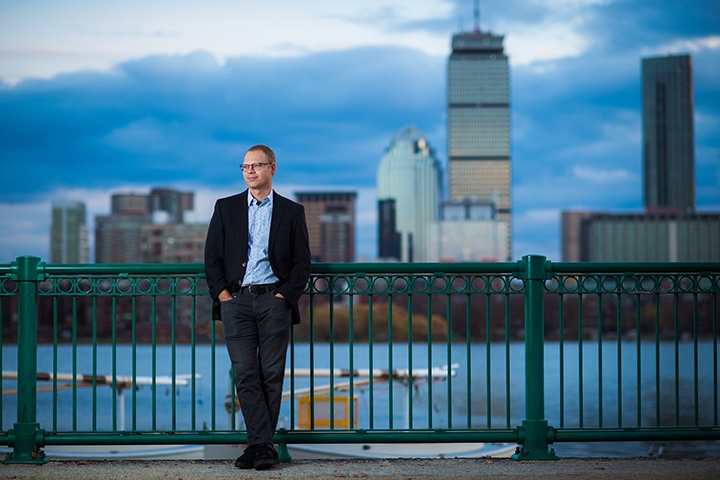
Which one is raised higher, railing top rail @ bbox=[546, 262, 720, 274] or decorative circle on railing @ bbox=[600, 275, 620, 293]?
railing top rail @ bbox=[546, 262, 720, 274]

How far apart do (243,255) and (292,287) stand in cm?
40

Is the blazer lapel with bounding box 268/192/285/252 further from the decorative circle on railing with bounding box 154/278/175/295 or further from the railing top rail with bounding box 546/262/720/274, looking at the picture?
the railing top rail with bounding box 546/262/720/274

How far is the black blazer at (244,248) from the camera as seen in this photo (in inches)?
237

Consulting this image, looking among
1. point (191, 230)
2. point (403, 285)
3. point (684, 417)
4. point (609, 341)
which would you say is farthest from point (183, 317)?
point (403, 285)

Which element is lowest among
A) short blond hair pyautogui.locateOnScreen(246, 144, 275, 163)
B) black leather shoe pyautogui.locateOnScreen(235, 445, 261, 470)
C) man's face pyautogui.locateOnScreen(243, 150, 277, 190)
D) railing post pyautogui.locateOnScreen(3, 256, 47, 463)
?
black leather shoe pyautogui.locateOnScreen(235, 445, 261, 470)

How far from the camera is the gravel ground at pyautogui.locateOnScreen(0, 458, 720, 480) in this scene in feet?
19.8

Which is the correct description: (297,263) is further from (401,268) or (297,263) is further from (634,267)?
(634,267)

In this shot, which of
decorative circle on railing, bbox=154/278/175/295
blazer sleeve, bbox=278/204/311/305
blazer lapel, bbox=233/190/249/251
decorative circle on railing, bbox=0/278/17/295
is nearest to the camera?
blazer sleeve, bbox=278/204/311/305

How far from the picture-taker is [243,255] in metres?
6.06

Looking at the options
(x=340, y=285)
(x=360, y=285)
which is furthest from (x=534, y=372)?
(x=340, y=285)

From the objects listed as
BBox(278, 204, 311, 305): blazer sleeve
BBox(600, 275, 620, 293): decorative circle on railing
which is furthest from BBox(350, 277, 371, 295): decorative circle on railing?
BBox(600, 275, 620, 293): decorative circle on railing

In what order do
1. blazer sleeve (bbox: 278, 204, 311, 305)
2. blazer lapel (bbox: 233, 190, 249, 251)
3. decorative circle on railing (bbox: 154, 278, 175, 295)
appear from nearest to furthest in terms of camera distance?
blazer sleeve (bbox: 278, 204, 311, 305), blazer lapel (bbox: 233, 190, 249, 251), decorative circle on railing (bbox: 154, 278, 175, 295)

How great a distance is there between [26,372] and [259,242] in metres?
1.95

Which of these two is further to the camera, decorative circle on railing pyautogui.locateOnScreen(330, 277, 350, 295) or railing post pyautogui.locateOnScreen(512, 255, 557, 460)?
railing post pyautogui.locateOnScreen(512, 255, 557, 460)
